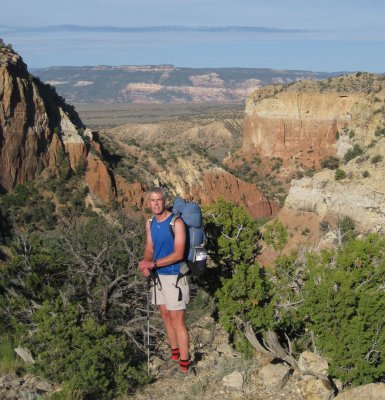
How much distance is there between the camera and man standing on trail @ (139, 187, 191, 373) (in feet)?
21.2

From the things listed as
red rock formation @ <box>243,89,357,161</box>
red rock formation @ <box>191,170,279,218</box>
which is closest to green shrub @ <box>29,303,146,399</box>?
red rock formation @ <box>191,170,279,218</box>

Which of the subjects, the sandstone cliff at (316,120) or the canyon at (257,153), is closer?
the canyon at (257,153)

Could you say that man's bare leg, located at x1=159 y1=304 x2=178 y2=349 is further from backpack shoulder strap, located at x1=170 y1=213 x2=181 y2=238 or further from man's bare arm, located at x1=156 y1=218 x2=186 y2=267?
backpack shoulder strap, located at x1=170 y1=213 x2=181 y2=238

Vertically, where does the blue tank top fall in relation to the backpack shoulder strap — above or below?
below

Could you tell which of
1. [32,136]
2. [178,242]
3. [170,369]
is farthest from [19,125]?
[178,242]

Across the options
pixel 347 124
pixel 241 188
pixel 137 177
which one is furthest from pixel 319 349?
pixel 347 124

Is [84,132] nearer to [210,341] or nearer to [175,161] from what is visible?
[175,161]

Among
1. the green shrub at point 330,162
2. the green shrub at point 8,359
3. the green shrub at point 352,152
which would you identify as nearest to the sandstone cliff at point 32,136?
the green shrub at point 352,152

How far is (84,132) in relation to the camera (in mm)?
44938

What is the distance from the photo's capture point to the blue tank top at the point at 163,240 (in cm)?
655

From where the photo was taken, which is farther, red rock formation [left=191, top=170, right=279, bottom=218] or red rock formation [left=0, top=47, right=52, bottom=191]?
red rock formation [left=191, top=170, right=279, bottom=218]

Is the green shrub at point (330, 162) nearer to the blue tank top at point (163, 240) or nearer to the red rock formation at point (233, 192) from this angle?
the red rock formation at point (233, 192)

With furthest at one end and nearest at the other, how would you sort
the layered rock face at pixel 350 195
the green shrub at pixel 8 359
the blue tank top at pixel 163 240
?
the layered rock face at pixel 350 195
the green shrub at pixel 8 359
the blue tank top at pixel 163 240

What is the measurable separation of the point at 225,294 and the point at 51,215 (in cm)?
2826
